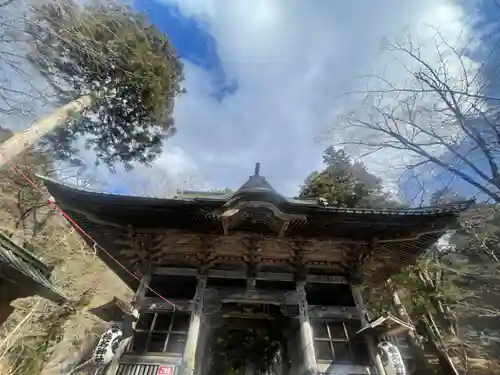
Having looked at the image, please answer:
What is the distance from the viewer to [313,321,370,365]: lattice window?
5.59 m

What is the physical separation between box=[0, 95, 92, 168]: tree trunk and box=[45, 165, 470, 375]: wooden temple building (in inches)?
150

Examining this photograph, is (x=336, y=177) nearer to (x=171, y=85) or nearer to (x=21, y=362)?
(x=171, y=85)

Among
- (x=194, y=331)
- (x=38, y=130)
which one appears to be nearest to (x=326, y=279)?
(x=194, y=331)

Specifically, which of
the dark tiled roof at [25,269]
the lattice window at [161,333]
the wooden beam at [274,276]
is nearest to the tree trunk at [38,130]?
the lattice window at [161,333]

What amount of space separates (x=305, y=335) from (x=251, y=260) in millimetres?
1955

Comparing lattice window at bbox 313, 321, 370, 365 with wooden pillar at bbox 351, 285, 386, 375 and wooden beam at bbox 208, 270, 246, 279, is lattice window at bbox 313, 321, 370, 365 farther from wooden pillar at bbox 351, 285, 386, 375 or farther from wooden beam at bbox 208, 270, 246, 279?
wooden beam at bbox 208, 270, 246, 279

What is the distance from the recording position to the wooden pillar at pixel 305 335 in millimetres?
5286

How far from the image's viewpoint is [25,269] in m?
2.82

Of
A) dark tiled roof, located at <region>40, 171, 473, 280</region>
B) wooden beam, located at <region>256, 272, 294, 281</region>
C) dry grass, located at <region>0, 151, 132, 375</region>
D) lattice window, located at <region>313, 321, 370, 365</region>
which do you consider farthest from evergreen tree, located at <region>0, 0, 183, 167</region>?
lattice window, located at <region>313, 321, 370, 365</region>

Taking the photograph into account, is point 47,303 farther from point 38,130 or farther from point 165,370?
point 165,370

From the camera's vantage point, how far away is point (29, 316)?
38.1 feet

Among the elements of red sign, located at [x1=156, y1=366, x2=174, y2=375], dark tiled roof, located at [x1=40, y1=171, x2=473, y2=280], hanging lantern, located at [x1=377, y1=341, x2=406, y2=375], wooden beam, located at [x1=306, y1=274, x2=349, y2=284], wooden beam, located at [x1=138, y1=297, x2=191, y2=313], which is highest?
dark tiled roof, located at [x1=40, y1=171, x2=473, y2=280]

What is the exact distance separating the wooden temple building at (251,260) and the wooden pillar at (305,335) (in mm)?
20

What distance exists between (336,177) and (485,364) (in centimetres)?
1157
